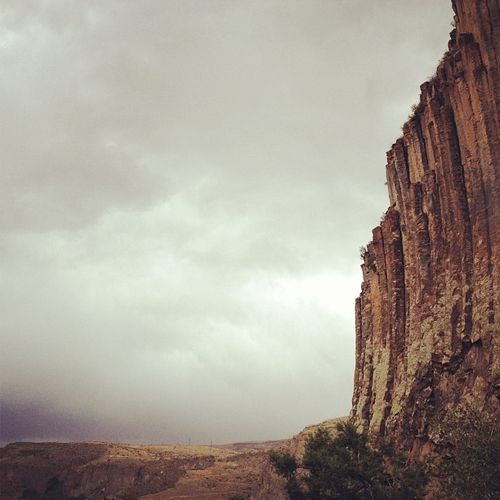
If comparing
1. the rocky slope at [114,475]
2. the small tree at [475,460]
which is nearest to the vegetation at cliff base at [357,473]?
the small tree at [475,460]

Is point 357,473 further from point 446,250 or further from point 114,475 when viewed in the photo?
point 114,475

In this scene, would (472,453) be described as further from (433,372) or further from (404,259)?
(404,259)

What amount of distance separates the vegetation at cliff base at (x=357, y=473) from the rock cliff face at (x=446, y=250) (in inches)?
131

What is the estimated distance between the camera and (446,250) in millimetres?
40344

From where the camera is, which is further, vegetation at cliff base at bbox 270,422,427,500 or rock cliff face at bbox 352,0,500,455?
rock cliff face at bbox 352,0,500,455

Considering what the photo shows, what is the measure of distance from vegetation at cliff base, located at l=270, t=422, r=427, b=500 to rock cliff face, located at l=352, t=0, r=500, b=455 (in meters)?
3.33

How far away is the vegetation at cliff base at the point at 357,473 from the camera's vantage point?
109 ft

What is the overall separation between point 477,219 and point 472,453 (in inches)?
701

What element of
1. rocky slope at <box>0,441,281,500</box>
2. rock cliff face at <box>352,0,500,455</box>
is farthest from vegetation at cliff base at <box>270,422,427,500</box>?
rocky slope at <box>0,441,281,500</box>

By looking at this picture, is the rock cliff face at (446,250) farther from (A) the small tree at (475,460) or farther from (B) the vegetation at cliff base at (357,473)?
(A) the small tree at (475,460)

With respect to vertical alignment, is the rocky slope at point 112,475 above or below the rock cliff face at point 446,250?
below

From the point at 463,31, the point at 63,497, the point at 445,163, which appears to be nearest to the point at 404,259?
the point at 445,163

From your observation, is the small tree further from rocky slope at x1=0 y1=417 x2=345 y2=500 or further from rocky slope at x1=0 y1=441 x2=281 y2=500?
rocky slope at x1=0 y1=441 x2=281 y2=500

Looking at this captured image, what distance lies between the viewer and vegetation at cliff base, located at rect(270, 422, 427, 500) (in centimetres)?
3322
